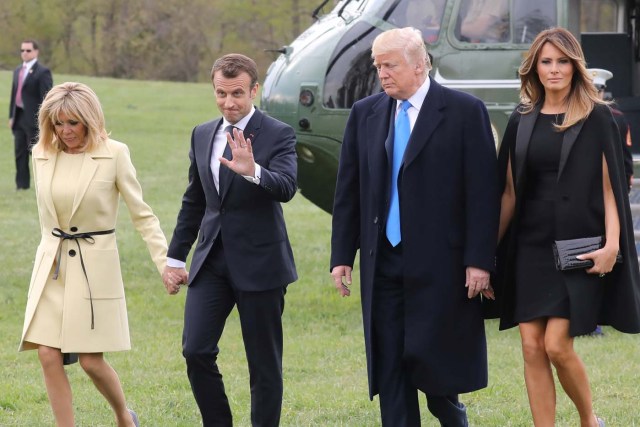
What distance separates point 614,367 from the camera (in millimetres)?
7535

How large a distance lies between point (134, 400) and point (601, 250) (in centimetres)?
277

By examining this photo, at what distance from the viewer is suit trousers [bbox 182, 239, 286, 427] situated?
17.9 feet

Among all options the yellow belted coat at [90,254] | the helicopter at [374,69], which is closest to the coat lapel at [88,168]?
the yellow belted coat at [90,254]

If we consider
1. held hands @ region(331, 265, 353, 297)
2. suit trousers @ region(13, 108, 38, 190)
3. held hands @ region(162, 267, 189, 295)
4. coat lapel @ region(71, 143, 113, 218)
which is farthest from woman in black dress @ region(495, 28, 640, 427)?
suit trousers @ region(13, 108, 38, 190)

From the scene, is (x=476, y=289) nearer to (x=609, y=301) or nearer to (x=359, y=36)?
(x=609, y=301)

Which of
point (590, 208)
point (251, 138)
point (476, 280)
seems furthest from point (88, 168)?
point (590, 208)

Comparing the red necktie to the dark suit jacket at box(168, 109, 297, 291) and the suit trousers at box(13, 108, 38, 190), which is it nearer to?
the suit trousers at box(13, 108, 38, 190)

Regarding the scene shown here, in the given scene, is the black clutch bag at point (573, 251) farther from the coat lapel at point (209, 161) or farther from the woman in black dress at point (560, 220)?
the coat lapel at point (209, 161)

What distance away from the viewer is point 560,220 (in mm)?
5246

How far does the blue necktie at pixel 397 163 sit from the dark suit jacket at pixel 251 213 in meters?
0.49

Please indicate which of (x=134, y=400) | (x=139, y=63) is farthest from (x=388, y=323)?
(x=139, y=63)

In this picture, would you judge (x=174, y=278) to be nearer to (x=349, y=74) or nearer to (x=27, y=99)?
(x=349, y=74)

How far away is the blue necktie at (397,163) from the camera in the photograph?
16.8 feet

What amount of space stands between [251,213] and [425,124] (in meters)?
0.88
